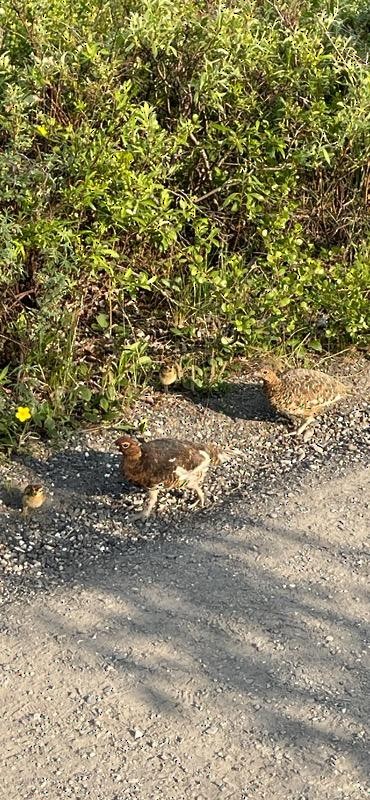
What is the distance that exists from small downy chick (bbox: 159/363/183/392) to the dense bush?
0.14m

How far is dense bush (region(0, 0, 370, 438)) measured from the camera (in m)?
6.40

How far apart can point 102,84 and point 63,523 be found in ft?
8.57

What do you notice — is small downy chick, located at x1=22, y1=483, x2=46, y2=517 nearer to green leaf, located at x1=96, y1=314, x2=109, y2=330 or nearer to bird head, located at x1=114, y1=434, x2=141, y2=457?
bird head, located at x1=114, y1=434, x2=141, y2=457

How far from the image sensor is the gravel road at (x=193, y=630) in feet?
13.5

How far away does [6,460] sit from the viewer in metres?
6.21

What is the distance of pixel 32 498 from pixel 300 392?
1.85 meters

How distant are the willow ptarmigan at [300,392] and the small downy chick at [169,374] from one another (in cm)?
55

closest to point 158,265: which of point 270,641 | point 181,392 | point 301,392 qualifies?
point 181,392

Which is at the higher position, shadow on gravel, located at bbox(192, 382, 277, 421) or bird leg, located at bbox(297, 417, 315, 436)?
bird leg, located at bbox(297, 417, 315, 436)

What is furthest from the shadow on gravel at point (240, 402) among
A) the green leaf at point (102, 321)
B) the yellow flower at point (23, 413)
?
the yellow flower at point (23, 413)

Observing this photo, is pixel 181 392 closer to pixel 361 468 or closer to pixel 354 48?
pixel 361 468

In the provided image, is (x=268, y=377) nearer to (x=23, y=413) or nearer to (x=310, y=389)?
(x=310, y=389)

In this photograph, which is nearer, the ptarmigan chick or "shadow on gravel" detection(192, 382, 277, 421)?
the ptarmigan chick

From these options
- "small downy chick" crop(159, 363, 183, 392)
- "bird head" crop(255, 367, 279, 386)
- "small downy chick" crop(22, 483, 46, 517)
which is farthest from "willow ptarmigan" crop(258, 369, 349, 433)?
"small downy chick" crop(22, 483, 46, 517)
